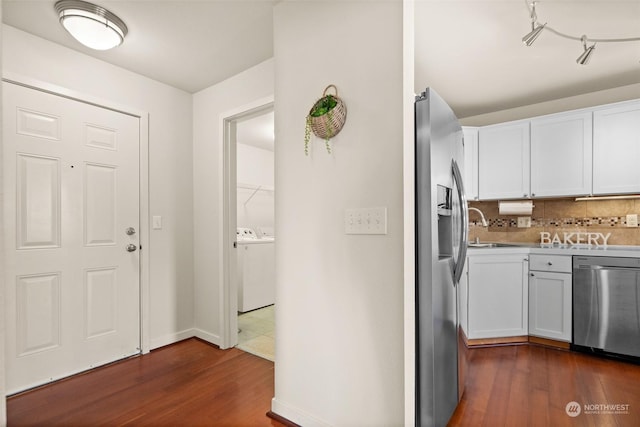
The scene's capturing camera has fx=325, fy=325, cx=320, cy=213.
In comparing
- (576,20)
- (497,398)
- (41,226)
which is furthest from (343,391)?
(576,20)

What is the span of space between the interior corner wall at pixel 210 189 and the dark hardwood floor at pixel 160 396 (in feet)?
1.49

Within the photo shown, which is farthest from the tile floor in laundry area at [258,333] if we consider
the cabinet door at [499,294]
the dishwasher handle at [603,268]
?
the dishwasher handle at [603,268]

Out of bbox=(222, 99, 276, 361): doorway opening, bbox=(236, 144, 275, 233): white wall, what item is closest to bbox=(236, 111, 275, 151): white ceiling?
bbox=(222, 99, 276, 361): doorway opening

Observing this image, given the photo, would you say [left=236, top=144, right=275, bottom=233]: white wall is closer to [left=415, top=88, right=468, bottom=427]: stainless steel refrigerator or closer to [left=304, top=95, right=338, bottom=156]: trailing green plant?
[left=304, top=95, right=338, bottom=156]: trailing green plant

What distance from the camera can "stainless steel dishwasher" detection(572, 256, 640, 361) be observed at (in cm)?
255

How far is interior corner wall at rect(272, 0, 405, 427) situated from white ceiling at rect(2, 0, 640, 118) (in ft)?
1.82

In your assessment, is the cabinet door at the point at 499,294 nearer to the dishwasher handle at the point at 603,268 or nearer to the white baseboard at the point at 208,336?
the dishwasher handle at the point at 603,268

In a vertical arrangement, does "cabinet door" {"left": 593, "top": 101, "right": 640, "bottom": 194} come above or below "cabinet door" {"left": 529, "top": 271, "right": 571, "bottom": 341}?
above

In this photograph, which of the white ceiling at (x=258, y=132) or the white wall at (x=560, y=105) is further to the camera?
the white ceiling at (x=258, y=132)

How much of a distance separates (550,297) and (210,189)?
3.22 m

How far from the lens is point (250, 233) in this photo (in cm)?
475

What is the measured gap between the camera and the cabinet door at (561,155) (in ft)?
9.67

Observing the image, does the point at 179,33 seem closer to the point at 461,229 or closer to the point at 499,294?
the point at 461,229

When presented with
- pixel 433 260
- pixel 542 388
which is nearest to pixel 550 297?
pixel 542 388
